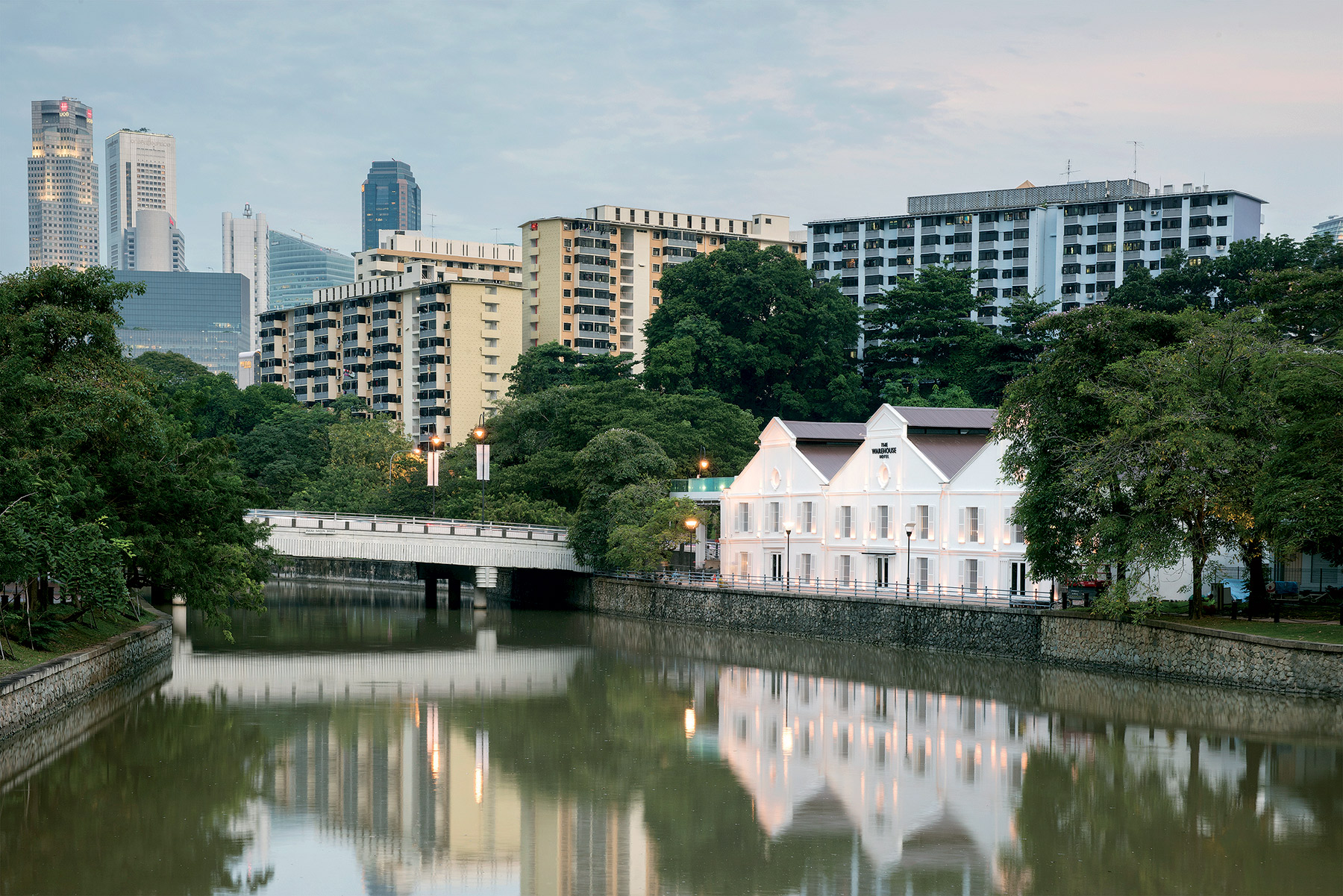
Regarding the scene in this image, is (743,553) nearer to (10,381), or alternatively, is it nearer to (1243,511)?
(1243,511)

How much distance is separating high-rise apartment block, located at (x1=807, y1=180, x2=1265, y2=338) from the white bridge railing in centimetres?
5168

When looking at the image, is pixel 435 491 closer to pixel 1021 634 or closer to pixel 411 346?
pixel 1021 634

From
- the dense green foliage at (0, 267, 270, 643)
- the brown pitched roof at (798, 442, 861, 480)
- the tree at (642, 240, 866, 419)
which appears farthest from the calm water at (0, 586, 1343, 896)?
the tree at (642, 240, 866, 419)

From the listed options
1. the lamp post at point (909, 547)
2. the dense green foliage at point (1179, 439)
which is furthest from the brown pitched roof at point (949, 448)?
the dense green foliage at point (1179, 439)

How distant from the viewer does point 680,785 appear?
2641cm

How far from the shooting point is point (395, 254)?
161m

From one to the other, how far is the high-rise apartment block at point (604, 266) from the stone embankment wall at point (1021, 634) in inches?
3080

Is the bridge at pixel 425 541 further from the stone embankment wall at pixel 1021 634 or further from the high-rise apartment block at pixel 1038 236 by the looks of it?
the high-rise apartment block at pixel 1038 236

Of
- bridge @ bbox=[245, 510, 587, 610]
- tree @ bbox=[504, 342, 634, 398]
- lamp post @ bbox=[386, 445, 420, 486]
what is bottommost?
bridge @ bbox=[245, 510, 587, 610]

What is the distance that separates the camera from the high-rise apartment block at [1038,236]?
11550 centimetres

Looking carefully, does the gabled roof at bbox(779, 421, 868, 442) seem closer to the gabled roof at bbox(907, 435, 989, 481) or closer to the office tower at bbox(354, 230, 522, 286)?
the gabled roof at bbox(907, 435, 989, 481)

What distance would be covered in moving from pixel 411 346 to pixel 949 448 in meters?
96.9

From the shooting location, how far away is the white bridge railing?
6319cm

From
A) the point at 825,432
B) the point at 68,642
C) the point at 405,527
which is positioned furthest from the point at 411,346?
the point at 68,642
